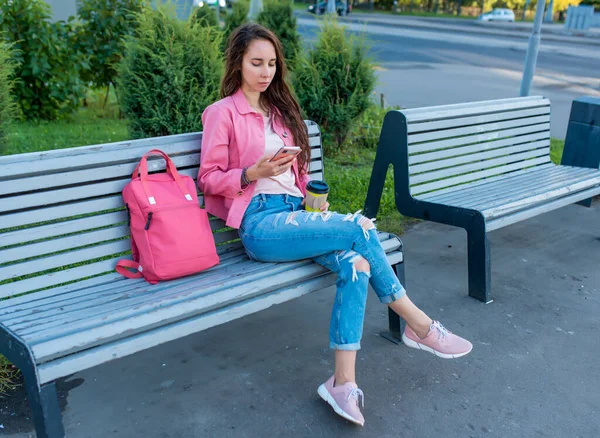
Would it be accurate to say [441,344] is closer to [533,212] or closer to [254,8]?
[533,212]

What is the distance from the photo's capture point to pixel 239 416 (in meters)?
2.72

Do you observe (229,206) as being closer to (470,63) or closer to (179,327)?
(179,327)

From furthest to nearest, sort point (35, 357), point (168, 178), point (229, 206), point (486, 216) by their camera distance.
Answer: point (486, 216), point (229, 206), point (168, 178), point (35, 357)

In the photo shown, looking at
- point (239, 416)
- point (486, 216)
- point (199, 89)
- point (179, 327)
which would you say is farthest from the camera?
point (199, 89)

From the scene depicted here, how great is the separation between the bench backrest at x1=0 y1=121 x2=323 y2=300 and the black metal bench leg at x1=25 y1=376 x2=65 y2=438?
567 mm

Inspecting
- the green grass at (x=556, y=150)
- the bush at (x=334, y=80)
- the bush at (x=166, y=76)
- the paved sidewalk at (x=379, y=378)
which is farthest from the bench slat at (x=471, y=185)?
the bush at (x=166, y=76)

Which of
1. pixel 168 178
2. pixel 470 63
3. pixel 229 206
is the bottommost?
pixel 470 63

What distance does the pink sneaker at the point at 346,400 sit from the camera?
8.61 ft

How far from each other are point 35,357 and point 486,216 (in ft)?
8.39

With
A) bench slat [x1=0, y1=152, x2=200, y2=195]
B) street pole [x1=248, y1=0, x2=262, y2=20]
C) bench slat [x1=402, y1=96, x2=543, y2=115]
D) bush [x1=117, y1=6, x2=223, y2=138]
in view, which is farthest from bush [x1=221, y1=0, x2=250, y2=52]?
bench slat [x1=0, y1=152, x2=200, y2=195]

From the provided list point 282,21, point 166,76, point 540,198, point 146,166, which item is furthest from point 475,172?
point 282,21

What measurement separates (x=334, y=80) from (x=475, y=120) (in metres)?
2.48

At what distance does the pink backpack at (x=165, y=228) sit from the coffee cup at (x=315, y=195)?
0.53 metres

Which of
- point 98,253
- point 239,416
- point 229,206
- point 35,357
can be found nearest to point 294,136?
point 229,206
